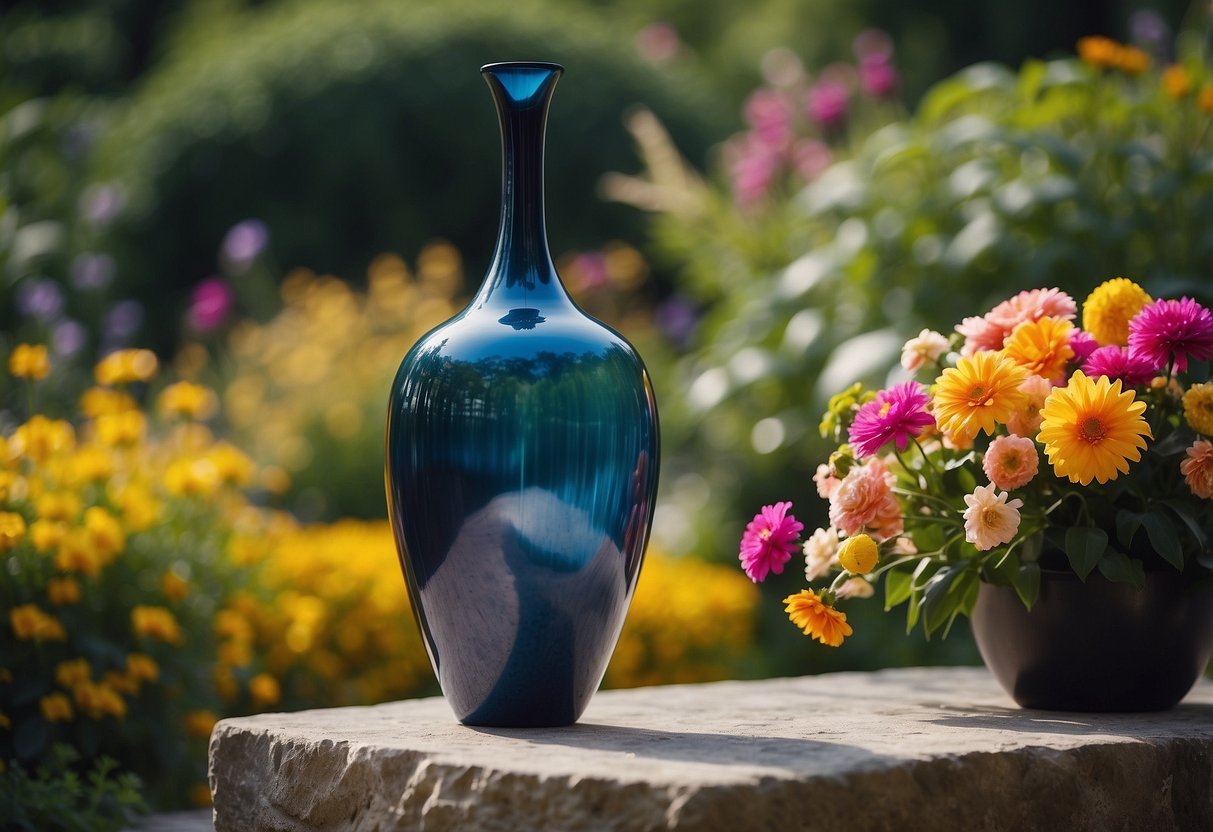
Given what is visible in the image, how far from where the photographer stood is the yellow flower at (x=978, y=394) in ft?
5.96

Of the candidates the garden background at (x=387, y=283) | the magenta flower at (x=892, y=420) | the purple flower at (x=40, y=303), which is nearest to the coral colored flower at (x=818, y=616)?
the magenta flower at (x=892, y=420)

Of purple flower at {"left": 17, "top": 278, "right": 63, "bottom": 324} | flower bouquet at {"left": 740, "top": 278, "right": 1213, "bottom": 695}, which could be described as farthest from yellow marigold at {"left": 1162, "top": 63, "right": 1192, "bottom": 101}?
purple flower at {"left": 17, "top": 278, "right": 63, "bottom": 324}

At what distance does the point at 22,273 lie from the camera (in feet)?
15.2

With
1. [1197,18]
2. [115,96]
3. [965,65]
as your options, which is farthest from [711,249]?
[115,96]

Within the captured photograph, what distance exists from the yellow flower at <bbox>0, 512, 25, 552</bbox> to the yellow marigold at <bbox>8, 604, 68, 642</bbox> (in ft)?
0.38

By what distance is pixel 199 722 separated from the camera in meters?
2.66

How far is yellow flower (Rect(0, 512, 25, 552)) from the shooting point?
2.36m

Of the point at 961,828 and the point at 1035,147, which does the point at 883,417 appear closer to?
the point at 961,828

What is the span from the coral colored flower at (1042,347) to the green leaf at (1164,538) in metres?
0.24

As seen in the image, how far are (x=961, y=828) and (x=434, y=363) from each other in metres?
0.93

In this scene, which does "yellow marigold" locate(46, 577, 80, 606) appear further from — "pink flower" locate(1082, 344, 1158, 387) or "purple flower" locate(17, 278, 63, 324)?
"purple flower" locate(17, 278, 63, 324)

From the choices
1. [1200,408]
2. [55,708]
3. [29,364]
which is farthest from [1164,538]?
[29,364]

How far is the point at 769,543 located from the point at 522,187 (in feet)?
2.08

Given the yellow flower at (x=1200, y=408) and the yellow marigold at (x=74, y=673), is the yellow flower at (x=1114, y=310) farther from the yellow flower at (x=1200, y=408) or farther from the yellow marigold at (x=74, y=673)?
the yellow marigold at (x=74, y=673)
